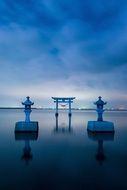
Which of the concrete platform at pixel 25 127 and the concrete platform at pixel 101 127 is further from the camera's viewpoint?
the concrete platform at pixel 101 127

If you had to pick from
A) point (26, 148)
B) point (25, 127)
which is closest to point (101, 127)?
point (25, 127)

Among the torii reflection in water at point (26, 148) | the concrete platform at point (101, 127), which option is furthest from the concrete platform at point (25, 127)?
the concrete platform at point (101, 127)

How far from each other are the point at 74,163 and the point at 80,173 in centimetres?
173

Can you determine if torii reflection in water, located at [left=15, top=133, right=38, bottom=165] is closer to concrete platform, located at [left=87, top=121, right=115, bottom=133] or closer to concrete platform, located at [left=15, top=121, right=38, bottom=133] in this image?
concrete platform, located at [left=15, top=121, right=38, bottom=133]

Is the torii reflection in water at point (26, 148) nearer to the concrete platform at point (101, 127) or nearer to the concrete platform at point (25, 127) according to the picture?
the concrete platform at point (25, 127)

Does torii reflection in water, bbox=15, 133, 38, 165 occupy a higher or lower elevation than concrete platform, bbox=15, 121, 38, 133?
lower

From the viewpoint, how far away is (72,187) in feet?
23.2

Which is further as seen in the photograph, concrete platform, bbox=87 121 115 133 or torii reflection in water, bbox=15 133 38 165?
concrete platform, bbox=87 121 115 133

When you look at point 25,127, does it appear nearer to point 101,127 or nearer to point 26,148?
point 26,148

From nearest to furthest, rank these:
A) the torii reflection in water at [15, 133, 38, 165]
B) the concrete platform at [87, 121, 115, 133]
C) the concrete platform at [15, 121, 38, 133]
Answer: the torii reflection in water at [15, 133, 38, 165], the concrete platform at [15, 121, 38, 133], the concrete platform at [87, 121, 115, 133]

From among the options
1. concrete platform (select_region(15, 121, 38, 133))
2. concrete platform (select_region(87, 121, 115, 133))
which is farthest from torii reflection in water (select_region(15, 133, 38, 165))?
concrete platform (select_region(87, 121, 115, 133))

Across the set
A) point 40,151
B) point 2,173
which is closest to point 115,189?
point 2,173

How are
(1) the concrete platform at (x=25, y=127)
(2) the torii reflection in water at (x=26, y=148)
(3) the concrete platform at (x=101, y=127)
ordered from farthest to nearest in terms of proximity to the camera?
(3) the concrete platform at (x=101, y=127) < (1) the concrete platform at (x=25, y=127) < (2) the torii reflection in water at (x=26, y=148)

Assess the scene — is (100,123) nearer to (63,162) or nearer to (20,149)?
(20,149)
